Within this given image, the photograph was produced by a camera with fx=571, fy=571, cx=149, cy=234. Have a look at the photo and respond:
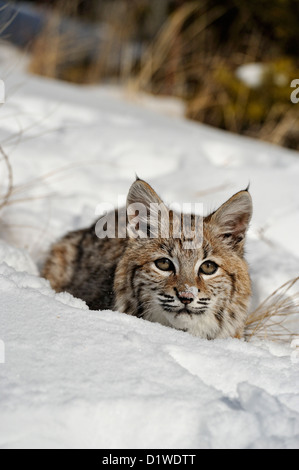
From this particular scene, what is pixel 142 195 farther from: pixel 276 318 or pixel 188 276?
pixel 276 318

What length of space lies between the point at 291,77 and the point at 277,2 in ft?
3.82

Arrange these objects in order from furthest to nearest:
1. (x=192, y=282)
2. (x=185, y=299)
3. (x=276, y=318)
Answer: (x=276, y=318) < (x=192, y=282) < (x=185, y=299)

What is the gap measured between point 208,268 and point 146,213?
0.46 m

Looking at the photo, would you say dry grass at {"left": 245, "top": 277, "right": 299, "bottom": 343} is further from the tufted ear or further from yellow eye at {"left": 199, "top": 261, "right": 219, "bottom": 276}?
the tufted ear

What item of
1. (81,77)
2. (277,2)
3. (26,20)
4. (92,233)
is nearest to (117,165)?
(92,233)

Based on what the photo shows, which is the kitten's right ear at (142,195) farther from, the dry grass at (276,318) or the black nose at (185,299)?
the dry grass at (276,318)

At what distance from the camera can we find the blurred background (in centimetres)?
806

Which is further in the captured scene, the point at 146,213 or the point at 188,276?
the point at 146,213

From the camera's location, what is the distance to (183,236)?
297 cm

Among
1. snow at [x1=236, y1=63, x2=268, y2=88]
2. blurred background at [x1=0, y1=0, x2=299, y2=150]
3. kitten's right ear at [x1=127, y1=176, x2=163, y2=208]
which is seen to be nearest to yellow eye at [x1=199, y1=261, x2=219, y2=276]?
kitten's right ear at [x1=127, y1=176, x2=163, y2=208]

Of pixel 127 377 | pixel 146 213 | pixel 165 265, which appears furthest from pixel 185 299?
pixel 127 377

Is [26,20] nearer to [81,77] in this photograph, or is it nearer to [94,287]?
[81,77]

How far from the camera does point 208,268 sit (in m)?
2.91

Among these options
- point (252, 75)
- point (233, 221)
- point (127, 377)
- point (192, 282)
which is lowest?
point (127, 377)
